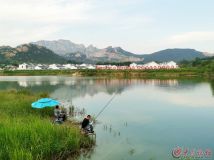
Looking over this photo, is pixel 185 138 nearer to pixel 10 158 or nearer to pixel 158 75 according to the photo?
pixel 10 158

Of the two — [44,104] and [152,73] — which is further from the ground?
[44,104]

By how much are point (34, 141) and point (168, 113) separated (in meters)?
23.9

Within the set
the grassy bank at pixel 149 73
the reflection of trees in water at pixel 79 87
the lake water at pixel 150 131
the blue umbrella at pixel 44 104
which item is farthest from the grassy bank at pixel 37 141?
the grassy bank at pixel 149 73

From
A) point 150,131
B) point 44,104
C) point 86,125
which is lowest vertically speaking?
point 150,131

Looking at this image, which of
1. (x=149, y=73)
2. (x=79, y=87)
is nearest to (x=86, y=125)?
(x=79, y=87)

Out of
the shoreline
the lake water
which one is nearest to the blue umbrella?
the lake water

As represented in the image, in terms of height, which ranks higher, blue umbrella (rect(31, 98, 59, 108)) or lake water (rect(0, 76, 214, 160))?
blue umbrella (rect(31, 98, 59, 108))

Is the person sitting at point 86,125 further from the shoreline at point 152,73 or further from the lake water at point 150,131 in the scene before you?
the shoreline at point 152,73

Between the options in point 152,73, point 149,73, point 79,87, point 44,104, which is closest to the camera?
point 44,104

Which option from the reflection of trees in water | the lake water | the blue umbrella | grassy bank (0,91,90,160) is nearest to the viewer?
grassy bank (0,91,90,160)

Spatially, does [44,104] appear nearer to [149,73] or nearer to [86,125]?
[86,125]

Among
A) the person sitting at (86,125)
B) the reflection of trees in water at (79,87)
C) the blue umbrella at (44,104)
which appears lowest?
the reflection of trees in water at (79,87)

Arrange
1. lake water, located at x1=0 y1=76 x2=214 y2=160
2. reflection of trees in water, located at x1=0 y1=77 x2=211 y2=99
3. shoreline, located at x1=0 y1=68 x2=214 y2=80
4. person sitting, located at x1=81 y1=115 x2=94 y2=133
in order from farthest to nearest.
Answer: shoreline, located at x1=0 y1=68 x2=214 y2=80, reflection of trees in water, located at x1=0 y1=77 x2=211 y2=99, person sitting, located at x1=81 y1=115 x2=94 y2=133, lake water, located at x1=0 y1=76 x2=214 y2=160

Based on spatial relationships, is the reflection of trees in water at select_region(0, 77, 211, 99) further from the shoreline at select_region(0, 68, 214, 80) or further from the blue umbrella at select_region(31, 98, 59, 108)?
the shoreline at select_region(0, 68, 214, 80)
